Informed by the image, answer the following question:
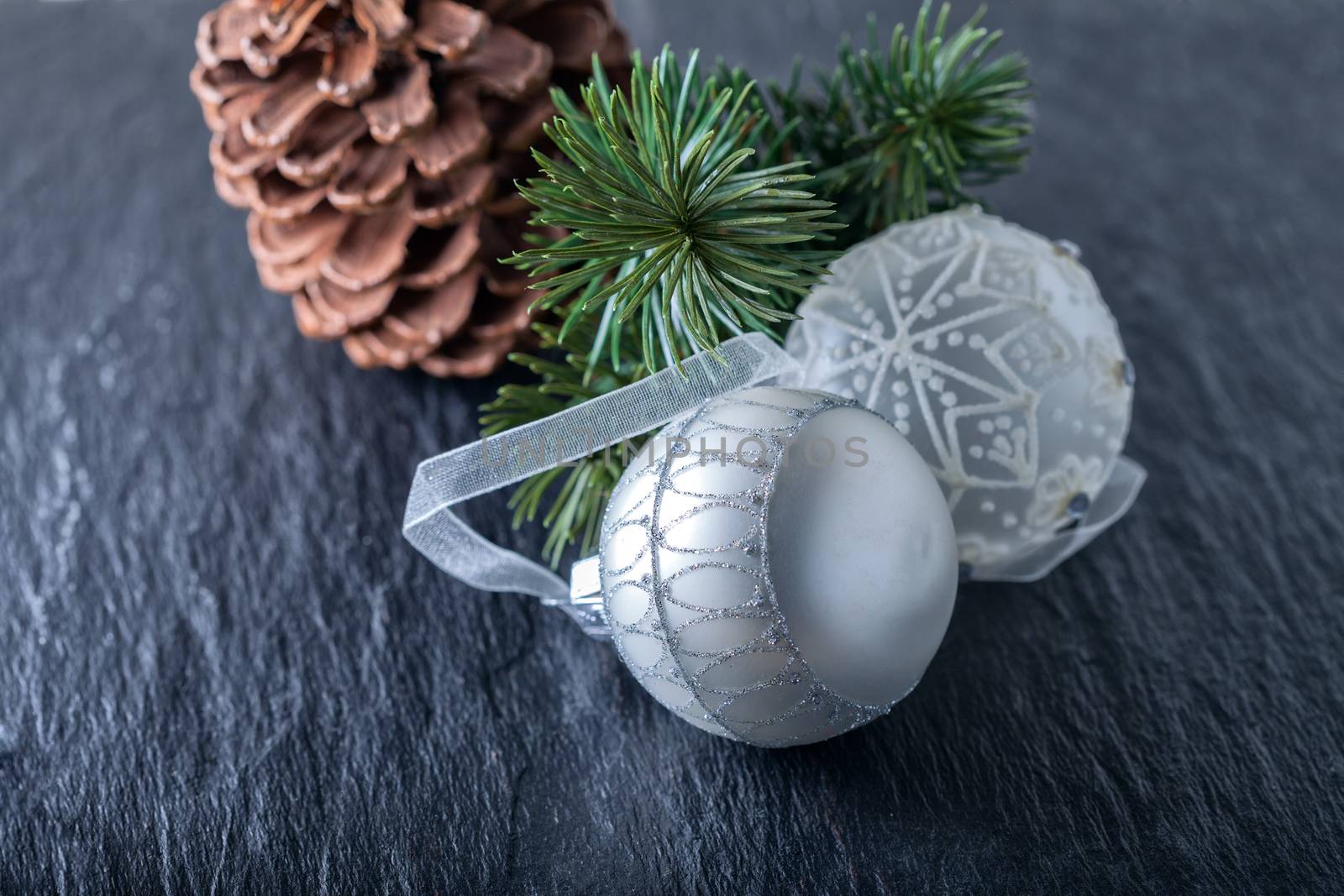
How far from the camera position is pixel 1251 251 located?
0.78 metres

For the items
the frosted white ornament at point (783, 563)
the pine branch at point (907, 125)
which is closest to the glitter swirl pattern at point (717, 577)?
the frosted white ornament at point (783, 563)

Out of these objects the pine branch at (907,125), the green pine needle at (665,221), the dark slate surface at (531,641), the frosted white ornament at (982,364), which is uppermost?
the green pine needle at (665,221)

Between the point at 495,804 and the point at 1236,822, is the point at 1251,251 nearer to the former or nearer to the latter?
the point at 1236,822

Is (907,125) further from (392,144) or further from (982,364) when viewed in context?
(392,144)

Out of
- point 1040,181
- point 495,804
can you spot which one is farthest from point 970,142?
point 495,804

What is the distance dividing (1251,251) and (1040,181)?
0.14 meters

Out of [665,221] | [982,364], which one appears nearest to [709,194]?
[665,221]

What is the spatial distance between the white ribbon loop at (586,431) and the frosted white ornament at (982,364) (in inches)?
1.5

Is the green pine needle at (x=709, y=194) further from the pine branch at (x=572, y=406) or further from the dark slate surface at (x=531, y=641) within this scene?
the dark slate surface at (x=531, y=641)

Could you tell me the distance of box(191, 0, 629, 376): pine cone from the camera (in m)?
0.58

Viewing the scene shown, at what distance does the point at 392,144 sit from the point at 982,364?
0.30 meters

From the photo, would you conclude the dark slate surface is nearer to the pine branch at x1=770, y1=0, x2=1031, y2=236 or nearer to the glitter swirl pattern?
the glitter swirl pattern

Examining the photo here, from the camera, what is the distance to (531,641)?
60 centimetres

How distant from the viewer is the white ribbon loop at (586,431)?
0.52 m
